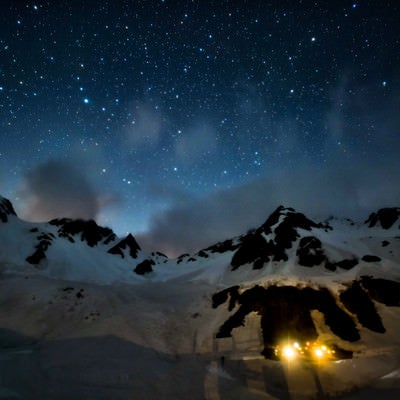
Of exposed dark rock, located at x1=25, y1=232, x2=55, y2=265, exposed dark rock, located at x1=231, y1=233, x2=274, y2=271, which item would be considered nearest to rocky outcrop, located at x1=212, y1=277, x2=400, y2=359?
exposed dark rock, located at x1=231, y1=233, x2=274, y2=271

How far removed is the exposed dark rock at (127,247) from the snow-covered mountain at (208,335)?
1562 inches

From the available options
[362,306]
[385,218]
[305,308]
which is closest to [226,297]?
[305,308]

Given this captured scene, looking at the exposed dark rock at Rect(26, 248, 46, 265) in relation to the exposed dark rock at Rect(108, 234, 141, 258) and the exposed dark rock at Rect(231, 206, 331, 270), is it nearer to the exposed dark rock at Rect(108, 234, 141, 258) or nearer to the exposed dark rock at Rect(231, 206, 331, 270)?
the exposed dark rock at Rect(108, 234, 141, 258)

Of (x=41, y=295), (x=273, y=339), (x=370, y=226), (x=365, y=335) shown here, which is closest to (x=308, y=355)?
(x=273, y=339)

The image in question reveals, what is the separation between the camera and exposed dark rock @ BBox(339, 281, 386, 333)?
23053 mm

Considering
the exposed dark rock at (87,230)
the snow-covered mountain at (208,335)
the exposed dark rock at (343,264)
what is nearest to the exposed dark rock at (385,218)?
the snow-covered mountain at (208,335)

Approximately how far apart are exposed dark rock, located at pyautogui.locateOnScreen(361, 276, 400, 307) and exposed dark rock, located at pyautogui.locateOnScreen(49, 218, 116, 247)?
8277 cm

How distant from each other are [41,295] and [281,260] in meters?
39.5

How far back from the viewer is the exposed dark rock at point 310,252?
153 feet

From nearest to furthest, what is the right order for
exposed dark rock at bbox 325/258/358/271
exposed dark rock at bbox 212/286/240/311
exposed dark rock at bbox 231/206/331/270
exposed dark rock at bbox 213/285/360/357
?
1. exposed dark rock at bbox 213/285/360/357
2. exposed dark rock at bbox 212/286/240/311
3. exposed dark rock at bbox 325/258/358/271
4. exposed dark rock at bbox 231/206/331/270

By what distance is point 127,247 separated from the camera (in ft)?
311

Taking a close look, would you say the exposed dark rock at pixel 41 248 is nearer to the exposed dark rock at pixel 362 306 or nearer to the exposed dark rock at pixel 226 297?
the exposed dark rock at pixel 226 297

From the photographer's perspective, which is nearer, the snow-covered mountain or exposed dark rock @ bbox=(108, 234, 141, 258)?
the snow-covered mountain

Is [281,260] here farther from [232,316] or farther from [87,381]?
[87,381]
